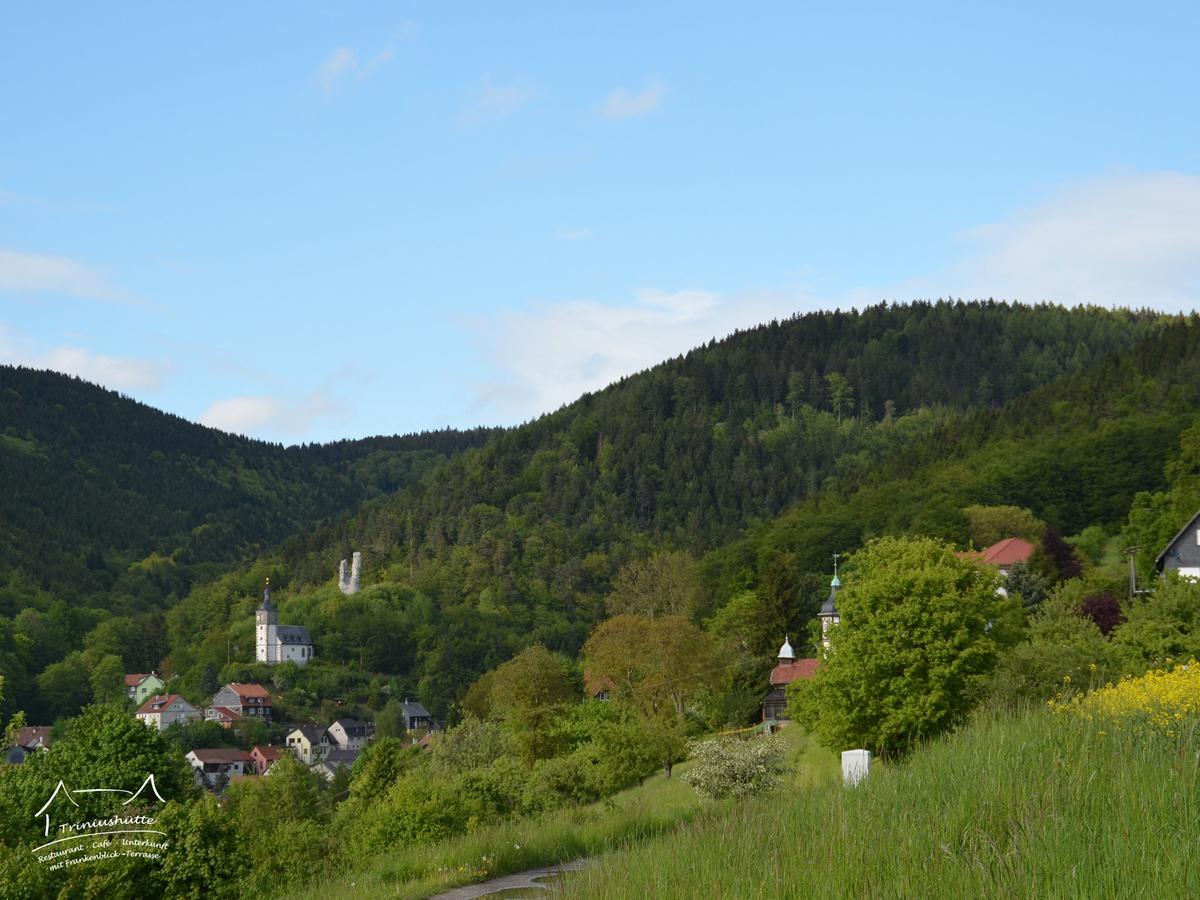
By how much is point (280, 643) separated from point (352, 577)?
71.1ft

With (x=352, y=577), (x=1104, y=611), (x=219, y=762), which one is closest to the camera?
(x=1104, y=611)

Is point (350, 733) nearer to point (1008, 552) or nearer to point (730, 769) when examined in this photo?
point (1008, 552)

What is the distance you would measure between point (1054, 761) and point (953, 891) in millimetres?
2162

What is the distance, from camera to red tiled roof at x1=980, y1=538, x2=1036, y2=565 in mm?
85125

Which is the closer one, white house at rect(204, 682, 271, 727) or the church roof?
white house at rect(204, 682, 271, 727)

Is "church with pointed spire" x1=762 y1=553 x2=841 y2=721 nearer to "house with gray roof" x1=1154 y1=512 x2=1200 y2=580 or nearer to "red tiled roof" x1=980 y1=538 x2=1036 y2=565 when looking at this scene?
"house with gray roof" x1=1154 y1=512 x2=1200 y2=580

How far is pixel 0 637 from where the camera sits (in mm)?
158625

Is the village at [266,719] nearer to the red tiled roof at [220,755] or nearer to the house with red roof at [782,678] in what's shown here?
the red tiled roof at [220,755]

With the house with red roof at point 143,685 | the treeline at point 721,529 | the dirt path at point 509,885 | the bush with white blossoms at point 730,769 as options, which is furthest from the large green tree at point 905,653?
the house with red roof at point 143,685

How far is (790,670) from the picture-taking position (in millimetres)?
69750

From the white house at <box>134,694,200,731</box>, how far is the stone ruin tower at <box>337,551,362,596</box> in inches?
1379

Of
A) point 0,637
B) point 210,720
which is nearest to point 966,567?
point 210,720

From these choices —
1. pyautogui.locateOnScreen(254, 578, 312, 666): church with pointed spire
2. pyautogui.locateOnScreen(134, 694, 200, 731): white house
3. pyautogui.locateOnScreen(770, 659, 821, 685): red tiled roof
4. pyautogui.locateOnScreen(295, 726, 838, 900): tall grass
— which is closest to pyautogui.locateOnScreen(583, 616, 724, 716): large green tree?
pyautogui.locateOnScreen(770, 659, 821, 685): red tiled roof

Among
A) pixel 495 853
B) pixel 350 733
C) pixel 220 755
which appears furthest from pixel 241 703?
pixel 495 853
